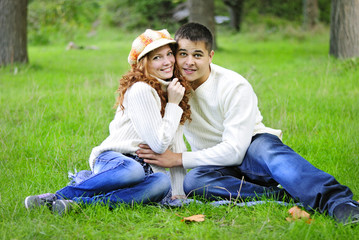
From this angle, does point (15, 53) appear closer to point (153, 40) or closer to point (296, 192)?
point (153, 40)

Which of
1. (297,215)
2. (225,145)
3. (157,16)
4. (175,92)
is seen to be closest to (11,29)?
(175,92)

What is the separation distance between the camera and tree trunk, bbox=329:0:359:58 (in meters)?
8.46

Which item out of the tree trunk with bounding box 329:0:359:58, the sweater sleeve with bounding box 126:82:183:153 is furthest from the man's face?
the tree trunk with bounding box 329:0:359:58

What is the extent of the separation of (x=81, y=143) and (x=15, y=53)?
16.8ft

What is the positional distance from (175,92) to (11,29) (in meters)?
6.51

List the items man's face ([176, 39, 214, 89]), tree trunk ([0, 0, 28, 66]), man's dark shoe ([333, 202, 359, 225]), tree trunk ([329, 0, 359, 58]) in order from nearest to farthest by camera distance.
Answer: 1. man's dark shoe ([333, 202, 359, 225])
2. man's face ([176, 39, 214, 89])
3. tree trunk ([329, 0, 359, 58])
4. tree trunk ([0, 0, 28, 66])

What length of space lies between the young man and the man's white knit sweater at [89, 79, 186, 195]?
0.12m

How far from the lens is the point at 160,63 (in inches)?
135

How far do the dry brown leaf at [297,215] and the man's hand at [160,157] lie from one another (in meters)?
0.92

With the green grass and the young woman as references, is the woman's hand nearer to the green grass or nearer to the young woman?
the young woman

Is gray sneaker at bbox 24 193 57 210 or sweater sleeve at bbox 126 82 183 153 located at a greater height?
sweater sleeve at bbox 126 82 183 153

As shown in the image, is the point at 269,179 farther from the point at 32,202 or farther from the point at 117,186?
the point at 32,202

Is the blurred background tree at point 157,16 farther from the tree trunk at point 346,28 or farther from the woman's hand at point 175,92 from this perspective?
the woman's hand at point 175,92

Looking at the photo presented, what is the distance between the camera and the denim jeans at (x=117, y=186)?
10.3 ft
